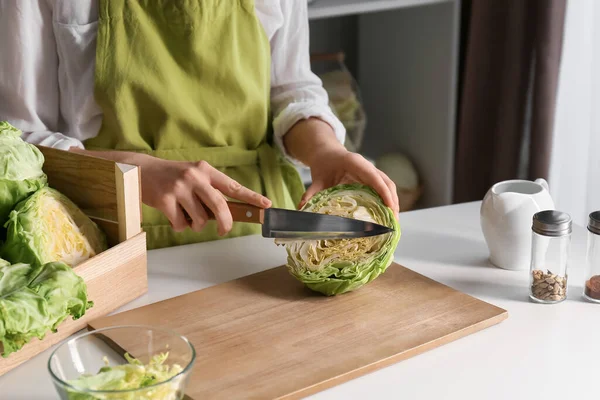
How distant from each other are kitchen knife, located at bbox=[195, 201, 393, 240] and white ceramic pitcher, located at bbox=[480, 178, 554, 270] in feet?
0.66

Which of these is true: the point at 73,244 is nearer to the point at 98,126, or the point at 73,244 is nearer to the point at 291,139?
the point at 98,126

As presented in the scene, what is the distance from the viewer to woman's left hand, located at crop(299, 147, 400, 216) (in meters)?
1.22

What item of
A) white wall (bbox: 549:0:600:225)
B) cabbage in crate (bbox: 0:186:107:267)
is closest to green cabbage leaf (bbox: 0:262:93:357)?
cabbage in crate (bbox: 0:186:107:267)

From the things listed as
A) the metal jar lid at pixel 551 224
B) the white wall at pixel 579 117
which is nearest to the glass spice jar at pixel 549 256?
the metal jar lid at pixel 551 224

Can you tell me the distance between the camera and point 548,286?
1.16 m

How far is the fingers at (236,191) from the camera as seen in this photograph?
1.17m

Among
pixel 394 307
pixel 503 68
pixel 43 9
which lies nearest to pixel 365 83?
pixel 503 68

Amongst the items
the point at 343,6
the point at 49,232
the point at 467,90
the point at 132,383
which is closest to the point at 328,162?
the point at 49,232

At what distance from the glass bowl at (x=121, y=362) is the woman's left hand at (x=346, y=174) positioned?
0.38 meters

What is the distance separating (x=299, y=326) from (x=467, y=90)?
144cm

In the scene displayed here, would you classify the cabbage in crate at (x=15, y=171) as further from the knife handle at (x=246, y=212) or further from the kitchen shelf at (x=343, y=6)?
Result: the kitchen shelf at (x=343, y=6)

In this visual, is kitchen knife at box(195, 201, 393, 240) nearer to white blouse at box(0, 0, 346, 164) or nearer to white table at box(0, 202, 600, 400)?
white table at box(0, 202, 600, 400)

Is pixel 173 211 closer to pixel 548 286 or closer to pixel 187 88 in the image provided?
pixel 187 88

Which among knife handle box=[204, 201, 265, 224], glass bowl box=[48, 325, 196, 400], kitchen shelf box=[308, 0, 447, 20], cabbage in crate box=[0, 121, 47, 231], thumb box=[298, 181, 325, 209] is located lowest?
glass bowl box=[48, 325, 196, 400]
